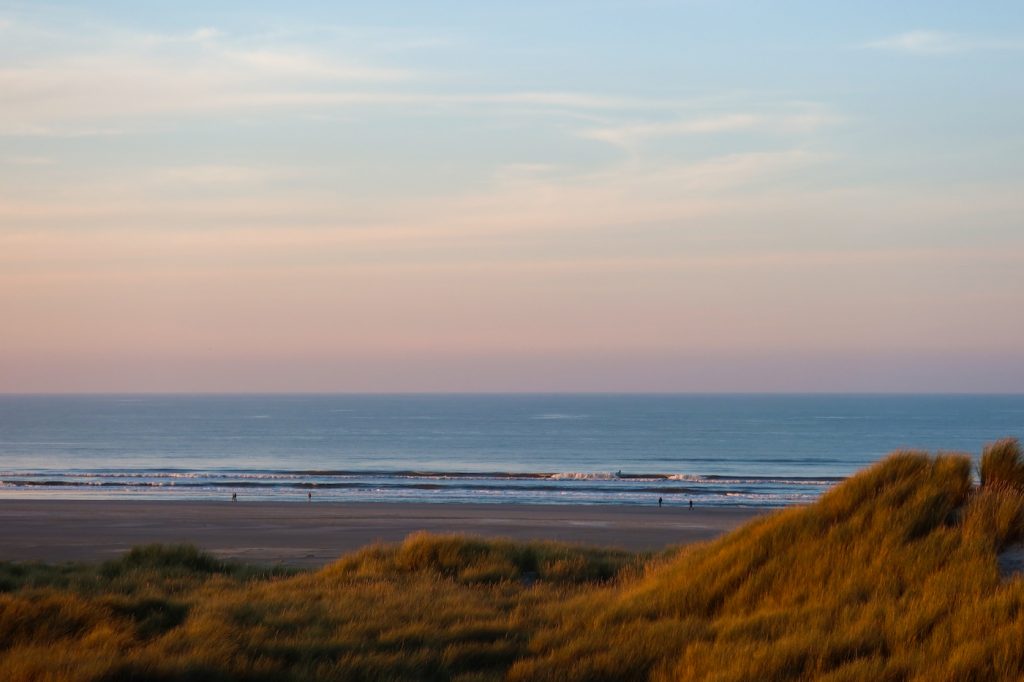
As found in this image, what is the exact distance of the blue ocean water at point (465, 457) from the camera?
50.8 metres

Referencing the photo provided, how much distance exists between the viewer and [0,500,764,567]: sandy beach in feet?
91.1

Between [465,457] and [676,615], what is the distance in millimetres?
72182

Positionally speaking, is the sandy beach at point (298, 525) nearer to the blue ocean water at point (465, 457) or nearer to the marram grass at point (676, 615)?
the blue ocean water at point (465, 457)

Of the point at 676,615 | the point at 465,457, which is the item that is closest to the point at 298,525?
the point at 676,615

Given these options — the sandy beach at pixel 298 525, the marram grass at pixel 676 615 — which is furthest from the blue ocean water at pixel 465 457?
the marram grass at pixel 676 615

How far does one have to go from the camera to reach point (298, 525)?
3406 cm

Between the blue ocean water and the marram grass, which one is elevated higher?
the marram grass

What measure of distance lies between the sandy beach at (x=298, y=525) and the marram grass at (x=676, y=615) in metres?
13.6

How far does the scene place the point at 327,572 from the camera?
1388cm

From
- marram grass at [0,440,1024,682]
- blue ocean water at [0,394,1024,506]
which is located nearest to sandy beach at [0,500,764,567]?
blue ocean water at [0,394,1024,506]

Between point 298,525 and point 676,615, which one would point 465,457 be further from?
point 676,615

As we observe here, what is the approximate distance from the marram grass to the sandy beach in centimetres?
1363

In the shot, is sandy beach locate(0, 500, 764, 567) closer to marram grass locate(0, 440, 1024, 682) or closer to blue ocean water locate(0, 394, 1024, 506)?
blue ocean water locate(0, 394, 1024, 506)

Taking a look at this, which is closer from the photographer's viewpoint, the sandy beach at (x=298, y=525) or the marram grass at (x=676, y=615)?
the marram grass at (x=676, y=615)
